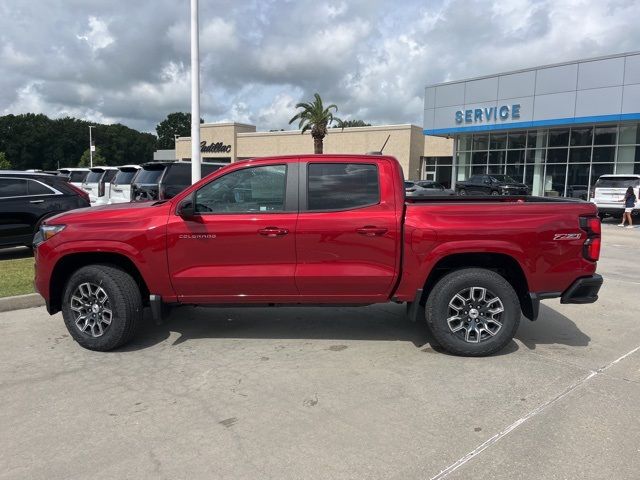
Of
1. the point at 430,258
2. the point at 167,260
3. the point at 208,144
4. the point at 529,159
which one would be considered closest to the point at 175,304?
the point at 167,260

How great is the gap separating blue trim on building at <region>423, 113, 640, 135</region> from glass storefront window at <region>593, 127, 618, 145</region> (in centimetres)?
137

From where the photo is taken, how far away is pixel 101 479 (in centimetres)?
291

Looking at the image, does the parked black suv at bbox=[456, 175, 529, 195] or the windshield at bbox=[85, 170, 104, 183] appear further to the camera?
the parked black suv at bbox=[456, 175, 529, 195]

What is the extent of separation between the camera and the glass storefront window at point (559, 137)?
2852 centimetres

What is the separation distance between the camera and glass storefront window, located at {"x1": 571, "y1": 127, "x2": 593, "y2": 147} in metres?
27.6

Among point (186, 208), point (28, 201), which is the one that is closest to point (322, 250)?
point (186, 208)

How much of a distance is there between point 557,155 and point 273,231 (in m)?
28.2

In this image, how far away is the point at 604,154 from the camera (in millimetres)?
26984

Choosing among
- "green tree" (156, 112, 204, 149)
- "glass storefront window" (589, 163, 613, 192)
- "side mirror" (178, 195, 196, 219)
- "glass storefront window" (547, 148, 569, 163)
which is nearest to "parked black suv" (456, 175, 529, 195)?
"glass storefront window" (547, 148, 569, 163)

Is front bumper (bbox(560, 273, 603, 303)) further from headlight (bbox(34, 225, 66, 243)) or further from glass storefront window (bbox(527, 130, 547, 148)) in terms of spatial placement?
glass storefront window (bbox(527, 130, 547, 148))

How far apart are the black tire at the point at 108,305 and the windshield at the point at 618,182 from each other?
19.7m

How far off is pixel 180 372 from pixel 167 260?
102 cm

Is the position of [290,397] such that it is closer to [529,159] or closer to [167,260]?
[167,260]

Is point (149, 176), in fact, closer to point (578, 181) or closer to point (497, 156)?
point (578, 181)
